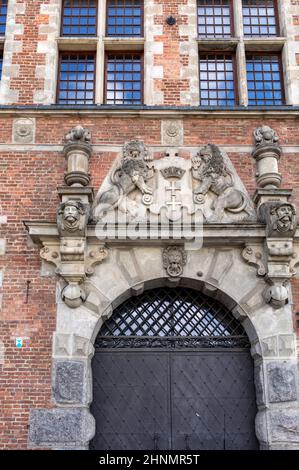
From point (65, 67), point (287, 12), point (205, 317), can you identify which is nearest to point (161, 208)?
point (205, 317)

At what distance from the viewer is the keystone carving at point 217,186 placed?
406 inches

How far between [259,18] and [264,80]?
1355 mm

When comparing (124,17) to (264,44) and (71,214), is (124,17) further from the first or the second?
(71,214)

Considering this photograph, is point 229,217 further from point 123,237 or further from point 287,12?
point 287,12

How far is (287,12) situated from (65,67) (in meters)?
4.19

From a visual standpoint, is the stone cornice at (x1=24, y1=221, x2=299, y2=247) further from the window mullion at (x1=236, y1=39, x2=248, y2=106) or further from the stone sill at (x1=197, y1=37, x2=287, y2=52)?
the stone sill at (x1=197, y1=37, x2=287, y2=52)

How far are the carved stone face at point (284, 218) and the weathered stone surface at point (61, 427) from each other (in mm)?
3922

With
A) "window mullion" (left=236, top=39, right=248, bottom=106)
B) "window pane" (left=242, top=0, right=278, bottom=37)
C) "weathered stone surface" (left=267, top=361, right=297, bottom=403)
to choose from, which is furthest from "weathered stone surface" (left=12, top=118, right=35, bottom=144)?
"weathered stone surface" (left=267, top=361, right=297, bottom=403)

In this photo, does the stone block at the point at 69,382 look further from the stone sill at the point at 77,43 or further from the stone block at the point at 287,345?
the stone sill at the point at 77,43

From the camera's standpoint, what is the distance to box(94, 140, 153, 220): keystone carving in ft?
33.9

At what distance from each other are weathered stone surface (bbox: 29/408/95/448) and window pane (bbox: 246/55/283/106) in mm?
6141

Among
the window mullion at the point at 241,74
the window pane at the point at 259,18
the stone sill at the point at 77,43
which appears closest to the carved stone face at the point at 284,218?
the window mullion at the point at 241,74

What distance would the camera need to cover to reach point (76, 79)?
38.8 ft

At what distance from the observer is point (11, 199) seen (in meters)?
10.5
